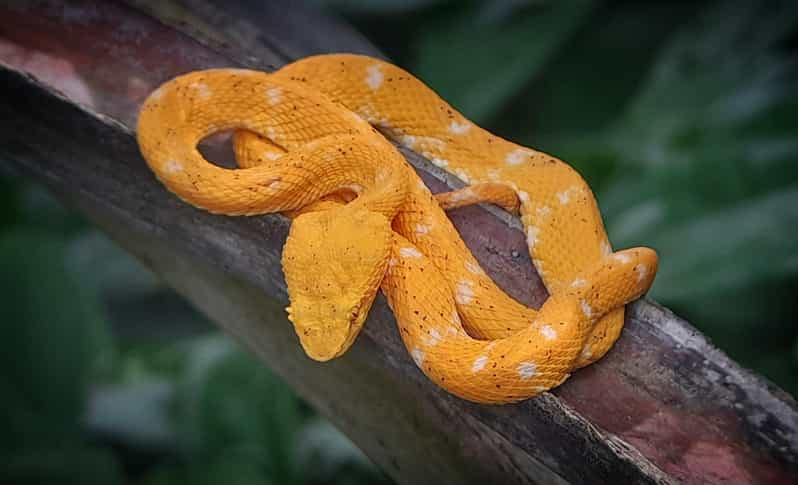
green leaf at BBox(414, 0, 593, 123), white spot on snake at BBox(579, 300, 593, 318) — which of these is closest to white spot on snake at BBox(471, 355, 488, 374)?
white spot on snake at BBox(579, 300, 593, 318)

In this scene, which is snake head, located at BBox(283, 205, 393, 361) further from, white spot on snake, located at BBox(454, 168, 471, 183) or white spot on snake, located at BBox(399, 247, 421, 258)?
white spot on snake, located at BBox(454, 168, 471, 183)

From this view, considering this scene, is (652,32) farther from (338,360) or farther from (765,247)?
(338,360)

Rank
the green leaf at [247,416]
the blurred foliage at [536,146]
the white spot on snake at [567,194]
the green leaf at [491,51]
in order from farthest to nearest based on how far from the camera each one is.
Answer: the green leaf at [491,51]
the green leaf at [247,416]
the blurred foliage at [536,146]
the white spot on snake at [567,194]

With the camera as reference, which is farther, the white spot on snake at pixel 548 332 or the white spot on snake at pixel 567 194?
the white spot on snake at pixel 567 194

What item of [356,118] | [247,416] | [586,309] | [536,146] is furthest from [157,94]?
[536,146]

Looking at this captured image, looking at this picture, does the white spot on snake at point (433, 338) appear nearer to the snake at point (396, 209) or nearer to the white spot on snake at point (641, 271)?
the snake at point (396, 209)

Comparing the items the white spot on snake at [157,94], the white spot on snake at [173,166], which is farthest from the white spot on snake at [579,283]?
the white spot on snake at [157,94]

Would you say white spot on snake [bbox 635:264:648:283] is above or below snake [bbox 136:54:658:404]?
above

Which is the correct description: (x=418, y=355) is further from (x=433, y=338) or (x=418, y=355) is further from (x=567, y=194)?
→ (x=567, y=194)
